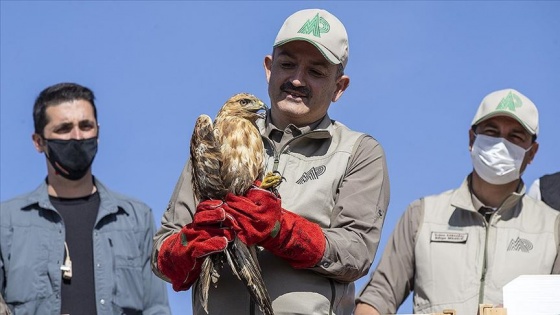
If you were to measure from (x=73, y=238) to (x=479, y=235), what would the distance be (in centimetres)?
306

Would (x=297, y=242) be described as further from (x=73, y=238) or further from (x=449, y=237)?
(x=73, y=238)

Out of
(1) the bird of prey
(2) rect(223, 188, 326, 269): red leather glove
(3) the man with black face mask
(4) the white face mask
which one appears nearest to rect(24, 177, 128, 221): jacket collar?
(3) the man with black face mask

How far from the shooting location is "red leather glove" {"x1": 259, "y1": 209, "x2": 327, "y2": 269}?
5.20m

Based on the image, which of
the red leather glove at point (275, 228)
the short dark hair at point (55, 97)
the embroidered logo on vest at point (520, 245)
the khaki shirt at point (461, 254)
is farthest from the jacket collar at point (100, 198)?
the red leather glove at point (275, 228)

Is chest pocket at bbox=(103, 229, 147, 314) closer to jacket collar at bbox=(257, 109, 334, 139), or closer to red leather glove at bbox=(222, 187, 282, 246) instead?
jacket collar at bbox=(257, 109, 334, 139)

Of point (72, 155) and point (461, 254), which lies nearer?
point (461, 254)

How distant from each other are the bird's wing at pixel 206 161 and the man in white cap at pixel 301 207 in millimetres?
113

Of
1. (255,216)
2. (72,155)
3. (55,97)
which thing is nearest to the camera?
(255,216)

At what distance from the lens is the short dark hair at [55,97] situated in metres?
9.05

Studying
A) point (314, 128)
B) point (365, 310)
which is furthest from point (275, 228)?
point (365, 310)

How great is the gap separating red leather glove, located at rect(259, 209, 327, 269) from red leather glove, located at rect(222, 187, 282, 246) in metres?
0.06

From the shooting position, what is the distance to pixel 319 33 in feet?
18.9

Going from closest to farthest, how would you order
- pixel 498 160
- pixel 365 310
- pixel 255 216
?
pixel 255 216 < pixel 365 310 < pixel 498 160

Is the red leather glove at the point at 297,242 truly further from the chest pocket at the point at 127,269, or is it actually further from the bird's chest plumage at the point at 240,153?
the chest pocket at the point at 127,269
